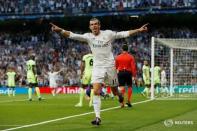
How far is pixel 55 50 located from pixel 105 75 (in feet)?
125

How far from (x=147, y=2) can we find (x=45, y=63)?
33.2 ft

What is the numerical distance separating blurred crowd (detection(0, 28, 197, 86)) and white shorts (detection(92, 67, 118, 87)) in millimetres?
31015

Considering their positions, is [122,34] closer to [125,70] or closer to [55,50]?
[125,70]

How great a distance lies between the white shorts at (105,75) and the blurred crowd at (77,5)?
35592 mm

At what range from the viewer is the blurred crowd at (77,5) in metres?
49.8

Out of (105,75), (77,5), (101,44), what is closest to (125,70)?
(105,75)

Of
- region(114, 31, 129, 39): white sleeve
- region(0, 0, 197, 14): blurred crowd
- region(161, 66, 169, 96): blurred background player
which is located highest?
region(0, 0, 197, 14): blurred crowd

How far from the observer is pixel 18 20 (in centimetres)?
5475

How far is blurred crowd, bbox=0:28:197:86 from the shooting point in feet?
156

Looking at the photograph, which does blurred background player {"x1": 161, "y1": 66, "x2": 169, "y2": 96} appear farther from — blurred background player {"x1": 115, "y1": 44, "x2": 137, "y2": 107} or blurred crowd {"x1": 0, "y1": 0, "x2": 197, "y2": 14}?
blurred crowd {"x1": 0, "y1": 0, "x2": 197, "y2": 14}

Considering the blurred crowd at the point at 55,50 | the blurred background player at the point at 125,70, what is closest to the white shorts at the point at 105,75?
the blurred background player at the point at 125,70

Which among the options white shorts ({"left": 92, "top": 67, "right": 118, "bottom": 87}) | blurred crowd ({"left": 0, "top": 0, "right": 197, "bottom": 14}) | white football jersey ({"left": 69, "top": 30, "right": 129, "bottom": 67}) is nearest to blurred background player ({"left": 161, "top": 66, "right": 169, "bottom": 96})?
blurred crowd ({"left": 0, "top": 0, "right": 197, "bottom": 14})

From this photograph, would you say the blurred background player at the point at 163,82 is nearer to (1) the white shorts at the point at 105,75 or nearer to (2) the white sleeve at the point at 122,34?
(1) the white shorts at the point at 105,75

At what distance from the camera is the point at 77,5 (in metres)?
52.8
